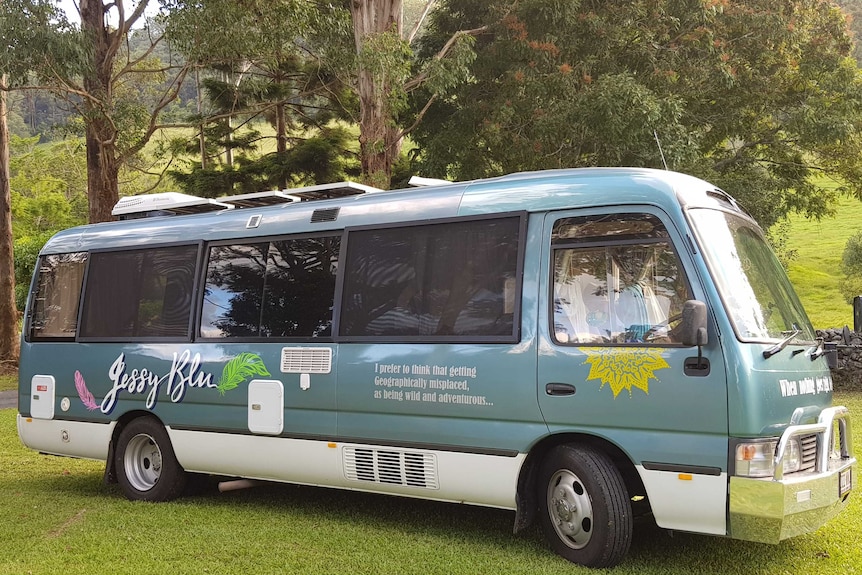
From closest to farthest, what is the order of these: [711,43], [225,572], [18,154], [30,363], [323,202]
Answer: [225,572], [323,202], [30,363], [711,43], [18,154]

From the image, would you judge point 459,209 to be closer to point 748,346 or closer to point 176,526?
point 748,346

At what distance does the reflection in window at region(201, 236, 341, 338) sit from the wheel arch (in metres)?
2.15

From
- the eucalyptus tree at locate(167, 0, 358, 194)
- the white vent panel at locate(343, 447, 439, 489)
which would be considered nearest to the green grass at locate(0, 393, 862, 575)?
the white vent panel at locate(343, 447, 439, 489)

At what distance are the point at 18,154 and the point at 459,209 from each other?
58.2m

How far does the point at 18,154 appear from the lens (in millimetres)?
59125

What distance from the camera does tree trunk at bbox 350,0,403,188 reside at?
1834 centimetres

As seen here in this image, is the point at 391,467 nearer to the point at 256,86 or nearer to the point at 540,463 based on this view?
the point at 540,463

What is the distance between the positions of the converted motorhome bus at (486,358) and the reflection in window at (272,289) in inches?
0.8

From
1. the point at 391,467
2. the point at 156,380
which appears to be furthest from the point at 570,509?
the point at 156,380

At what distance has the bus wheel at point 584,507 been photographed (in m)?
6.33

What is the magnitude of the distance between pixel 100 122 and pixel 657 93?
11.2 meters

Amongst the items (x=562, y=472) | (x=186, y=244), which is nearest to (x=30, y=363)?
(x=186, y=244)

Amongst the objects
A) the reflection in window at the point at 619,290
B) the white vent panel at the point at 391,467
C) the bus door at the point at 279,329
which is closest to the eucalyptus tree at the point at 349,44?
the bus door at the point at 279,329

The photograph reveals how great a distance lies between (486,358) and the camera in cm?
699
